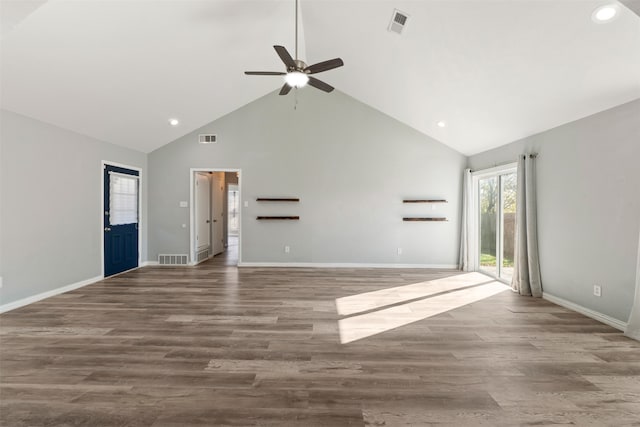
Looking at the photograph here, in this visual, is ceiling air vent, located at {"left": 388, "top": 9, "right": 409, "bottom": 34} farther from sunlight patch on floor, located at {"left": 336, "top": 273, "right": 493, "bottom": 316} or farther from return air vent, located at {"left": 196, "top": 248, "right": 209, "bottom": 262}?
return air vent, located at {"left": 196, "top": 248, "right": 209, "bottom": 262}

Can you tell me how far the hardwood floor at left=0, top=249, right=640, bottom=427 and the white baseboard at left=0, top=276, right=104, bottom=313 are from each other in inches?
9.2

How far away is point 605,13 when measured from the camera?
2510 millimetres

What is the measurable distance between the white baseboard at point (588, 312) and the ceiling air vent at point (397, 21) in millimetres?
4122

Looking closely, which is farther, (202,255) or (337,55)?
(202,255)

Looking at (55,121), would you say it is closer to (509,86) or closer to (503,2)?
(503,2)

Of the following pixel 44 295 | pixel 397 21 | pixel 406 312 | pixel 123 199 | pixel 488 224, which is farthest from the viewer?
pixel 123 199

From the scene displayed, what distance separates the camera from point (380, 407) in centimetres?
201

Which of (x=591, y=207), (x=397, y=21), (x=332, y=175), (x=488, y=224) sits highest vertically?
(x=397, y=21)

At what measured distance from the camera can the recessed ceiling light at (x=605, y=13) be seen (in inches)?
96.2

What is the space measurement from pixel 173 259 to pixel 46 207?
2734mm

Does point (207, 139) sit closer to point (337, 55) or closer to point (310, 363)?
point (337, 55)

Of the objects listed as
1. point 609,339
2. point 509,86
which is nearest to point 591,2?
point 509,86

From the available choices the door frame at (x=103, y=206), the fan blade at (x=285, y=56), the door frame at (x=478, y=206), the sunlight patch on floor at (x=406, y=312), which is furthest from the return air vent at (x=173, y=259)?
the door frame at (x=478, y=206)

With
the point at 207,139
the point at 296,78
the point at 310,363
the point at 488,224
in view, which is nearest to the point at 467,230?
the point at 488,224
